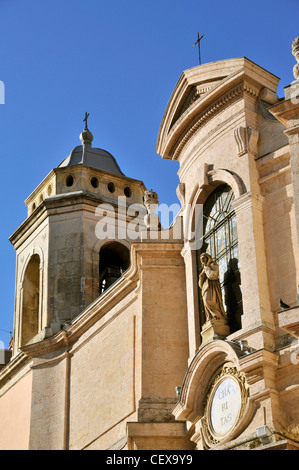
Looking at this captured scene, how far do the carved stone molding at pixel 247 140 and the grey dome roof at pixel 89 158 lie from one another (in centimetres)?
886

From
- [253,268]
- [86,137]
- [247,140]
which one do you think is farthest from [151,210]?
[86,137]

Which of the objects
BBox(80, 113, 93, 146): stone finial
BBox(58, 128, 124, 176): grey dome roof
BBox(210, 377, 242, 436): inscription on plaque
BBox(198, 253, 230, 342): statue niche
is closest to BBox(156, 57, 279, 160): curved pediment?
BBox(198, 253, 230, 342): statue niche

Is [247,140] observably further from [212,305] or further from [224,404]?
[224,404]

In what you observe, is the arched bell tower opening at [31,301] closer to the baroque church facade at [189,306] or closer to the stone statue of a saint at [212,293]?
the baroque church facade at [189,306]

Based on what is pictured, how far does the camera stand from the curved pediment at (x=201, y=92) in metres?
19.1

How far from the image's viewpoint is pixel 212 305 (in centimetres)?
1833

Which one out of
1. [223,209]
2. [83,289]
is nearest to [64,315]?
[83,289]

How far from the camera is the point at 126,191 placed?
27547 millimetres

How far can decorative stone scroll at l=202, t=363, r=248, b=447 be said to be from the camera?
55.5 feet

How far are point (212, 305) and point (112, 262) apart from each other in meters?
9.17

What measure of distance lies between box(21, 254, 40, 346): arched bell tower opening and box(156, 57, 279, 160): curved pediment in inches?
275
